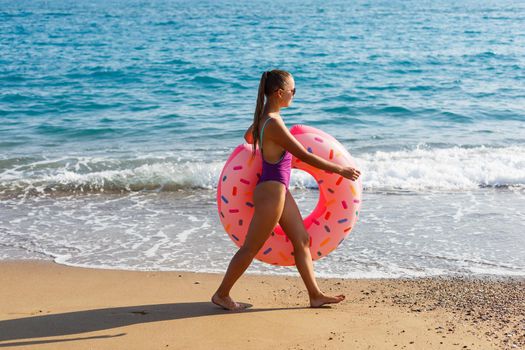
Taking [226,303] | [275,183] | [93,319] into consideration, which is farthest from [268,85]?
[93,319]

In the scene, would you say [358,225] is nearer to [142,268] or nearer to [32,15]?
[142,268]

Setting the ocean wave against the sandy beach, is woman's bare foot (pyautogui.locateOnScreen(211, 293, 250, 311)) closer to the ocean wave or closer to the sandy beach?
the sandy beach

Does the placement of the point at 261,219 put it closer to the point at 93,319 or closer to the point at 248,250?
the point at 248,250

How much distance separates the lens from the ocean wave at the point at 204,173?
8.83m

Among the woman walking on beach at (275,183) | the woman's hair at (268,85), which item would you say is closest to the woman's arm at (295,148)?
the woman walking on beach at (275,183)

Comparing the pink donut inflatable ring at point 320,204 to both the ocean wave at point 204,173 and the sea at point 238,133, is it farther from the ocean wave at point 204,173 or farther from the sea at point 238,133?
the ocean wave at point 204,173

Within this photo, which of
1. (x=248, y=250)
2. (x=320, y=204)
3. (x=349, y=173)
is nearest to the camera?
(x=349, y=173)

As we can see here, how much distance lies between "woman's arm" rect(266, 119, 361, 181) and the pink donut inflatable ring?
0.66 feet

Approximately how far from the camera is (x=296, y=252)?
479cm

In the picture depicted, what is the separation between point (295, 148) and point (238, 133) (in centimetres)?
730

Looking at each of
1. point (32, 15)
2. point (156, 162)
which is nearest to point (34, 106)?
point (156, 162)

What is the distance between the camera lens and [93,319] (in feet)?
15.3

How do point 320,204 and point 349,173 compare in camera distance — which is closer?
point 349,173

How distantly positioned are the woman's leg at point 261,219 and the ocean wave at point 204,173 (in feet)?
13.6
